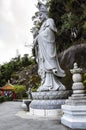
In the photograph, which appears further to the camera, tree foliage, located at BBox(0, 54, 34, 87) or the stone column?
tree foliage, located at BBox(0, 54, 34, 87)

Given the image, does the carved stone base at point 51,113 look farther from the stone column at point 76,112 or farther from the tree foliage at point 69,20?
the tree foliage at point 69,20

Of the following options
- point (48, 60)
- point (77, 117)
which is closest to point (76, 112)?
point (77, 117)

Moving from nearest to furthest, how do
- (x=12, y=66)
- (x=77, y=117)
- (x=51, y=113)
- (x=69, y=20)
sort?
(x=77, y=117) < (x=51, y=113) < (x=69, y=20) < (x=12, y=66)

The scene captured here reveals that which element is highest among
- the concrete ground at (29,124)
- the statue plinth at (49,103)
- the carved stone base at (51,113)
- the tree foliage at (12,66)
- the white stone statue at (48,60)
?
the tree foliage at (12,66)

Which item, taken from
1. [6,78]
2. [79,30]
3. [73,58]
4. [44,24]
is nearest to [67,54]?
[73,58]

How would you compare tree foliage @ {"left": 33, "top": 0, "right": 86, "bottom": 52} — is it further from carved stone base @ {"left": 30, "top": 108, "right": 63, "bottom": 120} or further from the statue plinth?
carved stone base @ {"left": 30, "top": 108, "right": 63, "bottom": 120}

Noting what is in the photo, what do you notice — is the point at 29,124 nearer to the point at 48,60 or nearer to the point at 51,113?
the point at 51,113

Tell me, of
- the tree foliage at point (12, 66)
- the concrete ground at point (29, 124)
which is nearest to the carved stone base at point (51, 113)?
Result: the concrete ground at point (29, 124)

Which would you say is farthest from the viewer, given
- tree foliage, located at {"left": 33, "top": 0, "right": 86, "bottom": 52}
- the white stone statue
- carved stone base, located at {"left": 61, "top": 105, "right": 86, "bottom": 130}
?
tree foliage, located at {"left": 33, "top": 0, "right": 86, "bottom": 52}

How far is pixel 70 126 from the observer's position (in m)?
4.89

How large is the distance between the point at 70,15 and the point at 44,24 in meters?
10.7

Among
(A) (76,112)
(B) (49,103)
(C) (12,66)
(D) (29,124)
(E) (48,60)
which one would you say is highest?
(C) (12,66)

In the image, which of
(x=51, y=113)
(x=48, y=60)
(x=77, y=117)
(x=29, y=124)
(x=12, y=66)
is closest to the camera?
(x=77, y=117)

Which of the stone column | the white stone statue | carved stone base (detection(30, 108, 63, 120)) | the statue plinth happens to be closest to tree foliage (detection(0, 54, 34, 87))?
the white stone statue
